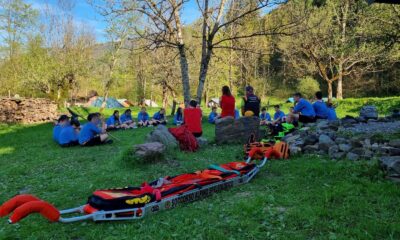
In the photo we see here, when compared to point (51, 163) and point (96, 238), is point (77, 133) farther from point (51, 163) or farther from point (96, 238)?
point (96, 238)

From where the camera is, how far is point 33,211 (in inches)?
151

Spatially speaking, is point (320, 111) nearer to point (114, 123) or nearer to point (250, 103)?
point (250, 103)

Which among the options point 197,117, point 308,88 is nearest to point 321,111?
point 197,117

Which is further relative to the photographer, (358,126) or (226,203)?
(358,126)

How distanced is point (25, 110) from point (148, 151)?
16.1 metres

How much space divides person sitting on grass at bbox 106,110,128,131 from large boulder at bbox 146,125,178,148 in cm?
735

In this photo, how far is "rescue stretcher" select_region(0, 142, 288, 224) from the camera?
3.98 metres

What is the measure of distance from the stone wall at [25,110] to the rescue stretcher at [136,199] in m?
17.9

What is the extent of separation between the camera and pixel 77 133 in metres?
11.7

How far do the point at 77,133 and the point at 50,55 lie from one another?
20089 millimetres

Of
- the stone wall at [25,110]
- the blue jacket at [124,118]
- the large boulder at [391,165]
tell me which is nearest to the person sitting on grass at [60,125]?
the blue jacket at [124,118]

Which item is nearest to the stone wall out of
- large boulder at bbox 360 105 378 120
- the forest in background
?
the forest in background

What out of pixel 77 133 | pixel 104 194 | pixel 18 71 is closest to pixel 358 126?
pixel 104 194

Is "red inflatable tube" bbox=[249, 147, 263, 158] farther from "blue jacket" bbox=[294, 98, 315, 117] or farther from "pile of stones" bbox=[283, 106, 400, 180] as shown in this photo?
"blue jacket" bbox=[294, 98, 315, 117]
